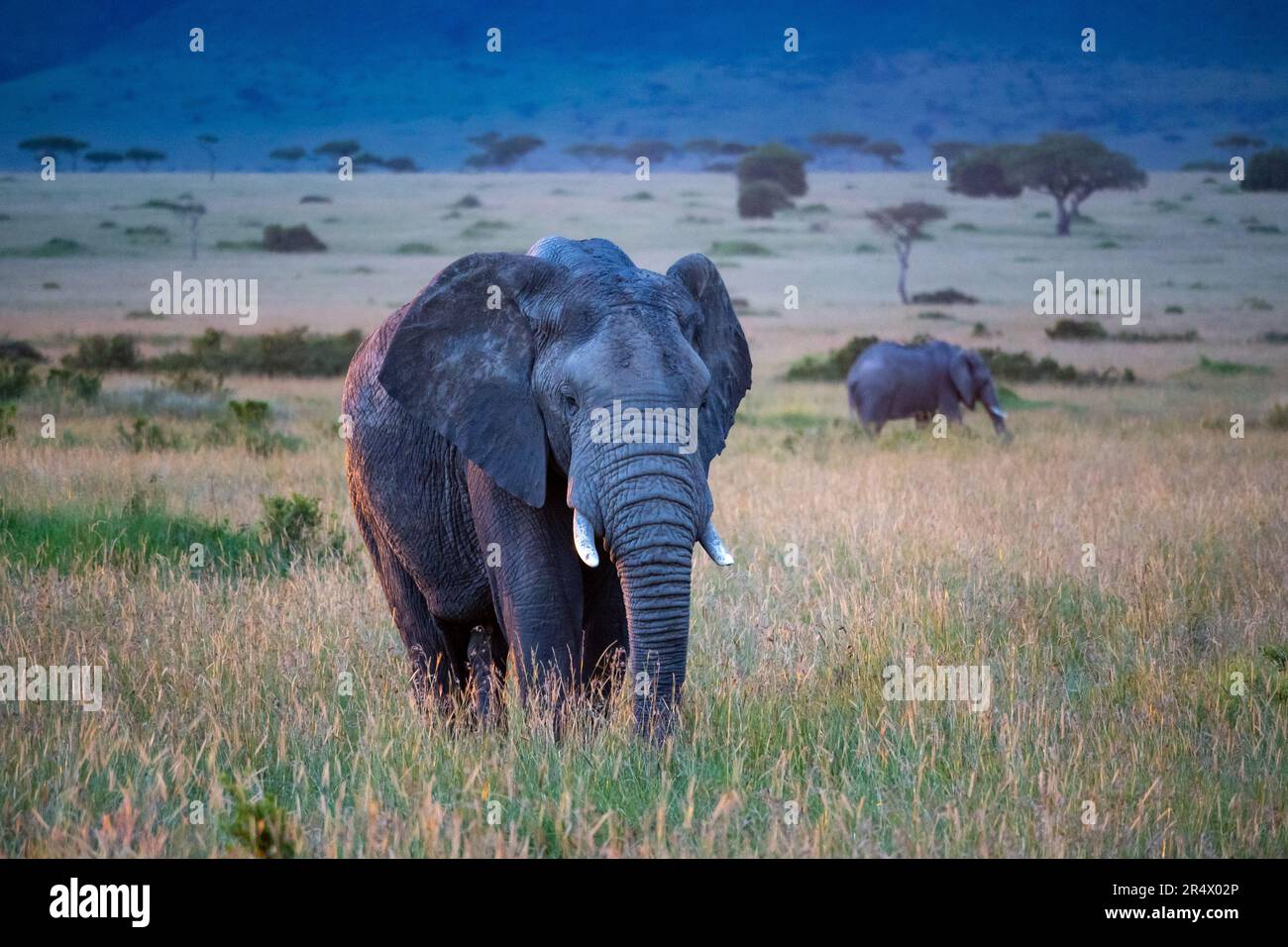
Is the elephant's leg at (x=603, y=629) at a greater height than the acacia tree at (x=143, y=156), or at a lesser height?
lesser

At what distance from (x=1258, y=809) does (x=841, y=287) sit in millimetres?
62642

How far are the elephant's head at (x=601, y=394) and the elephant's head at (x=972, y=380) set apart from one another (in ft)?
55.8

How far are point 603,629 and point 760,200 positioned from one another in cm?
7972

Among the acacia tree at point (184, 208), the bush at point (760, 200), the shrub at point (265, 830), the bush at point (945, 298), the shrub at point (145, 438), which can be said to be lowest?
the shrub at point (265, 830)

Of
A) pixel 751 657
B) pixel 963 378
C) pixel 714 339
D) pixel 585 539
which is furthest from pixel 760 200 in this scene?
pixel 585 539

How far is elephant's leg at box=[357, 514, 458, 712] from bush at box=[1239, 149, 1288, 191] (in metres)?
75.7

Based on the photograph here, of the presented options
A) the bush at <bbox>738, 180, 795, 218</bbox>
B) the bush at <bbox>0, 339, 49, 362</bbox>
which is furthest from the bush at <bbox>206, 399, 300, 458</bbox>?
the bush at <bbox>738, 180, 795, 218</bbox>

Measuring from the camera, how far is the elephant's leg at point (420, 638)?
25.1 feet

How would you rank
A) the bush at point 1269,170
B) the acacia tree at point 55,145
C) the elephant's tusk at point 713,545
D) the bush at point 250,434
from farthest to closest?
the bush at point 1269,170
the acacia tree at point 55,145
the bush at point 250,434
the elephant's tusk at point 713,545

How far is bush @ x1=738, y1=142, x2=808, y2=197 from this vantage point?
289 ft

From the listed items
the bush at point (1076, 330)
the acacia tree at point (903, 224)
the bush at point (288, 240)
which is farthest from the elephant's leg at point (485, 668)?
the bush at point (288, 240)

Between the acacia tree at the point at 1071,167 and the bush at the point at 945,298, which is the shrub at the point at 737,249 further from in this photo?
the bush at the point at 945,298
